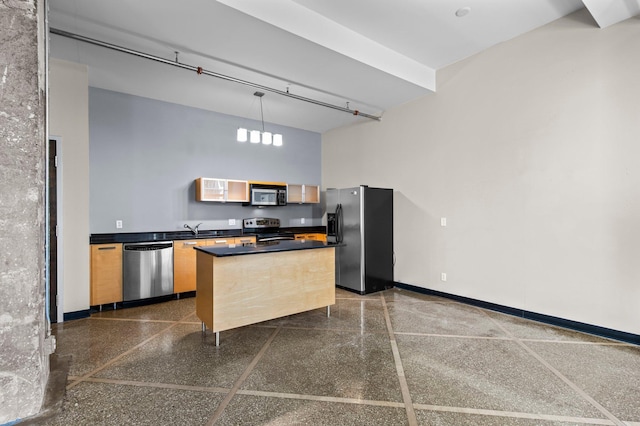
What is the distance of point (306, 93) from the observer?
4867 mm

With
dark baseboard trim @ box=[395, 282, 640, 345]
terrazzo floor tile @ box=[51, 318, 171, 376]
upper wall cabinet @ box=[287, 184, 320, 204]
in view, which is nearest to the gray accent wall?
upper wall cabinet @ box=[287, 184, 320, 204]

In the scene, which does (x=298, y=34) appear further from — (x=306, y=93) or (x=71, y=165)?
(x=71, y=165)

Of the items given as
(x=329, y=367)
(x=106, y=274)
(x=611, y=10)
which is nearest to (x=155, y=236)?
(x=106, y=274)

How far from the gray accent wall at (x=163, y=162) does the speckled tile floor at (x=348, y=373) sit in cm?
182

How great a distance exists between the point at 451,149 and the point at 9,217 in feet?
15.8

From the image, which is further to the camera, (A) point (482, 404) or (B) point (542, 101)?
(B) point (542, 101)

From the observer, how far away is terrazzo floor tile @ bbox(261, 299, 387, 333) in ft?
11.5

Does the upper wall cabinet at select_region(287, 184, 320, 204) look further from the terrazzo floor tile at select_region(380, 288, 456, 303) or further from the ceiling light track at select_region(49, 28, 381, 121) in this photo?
the terrazzo floor tile at select_region(380, 288, 456, 303)

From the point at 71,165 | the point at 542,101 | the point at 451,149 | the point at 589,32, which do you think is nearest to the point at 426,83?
the point at 451,149

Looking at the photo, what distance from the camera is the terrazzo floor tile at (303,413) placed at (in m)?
1.89

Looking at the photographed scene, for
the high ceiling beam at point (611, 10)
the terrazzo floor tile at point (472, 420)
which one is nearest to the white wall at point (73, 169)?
the terrazzo floor tile at point (472, 420)

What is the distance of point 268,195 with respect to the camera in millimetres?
5844

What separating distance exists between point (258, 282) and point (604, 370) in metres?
3.21

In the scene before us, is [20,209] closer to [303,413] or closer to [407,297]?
[303,413]
